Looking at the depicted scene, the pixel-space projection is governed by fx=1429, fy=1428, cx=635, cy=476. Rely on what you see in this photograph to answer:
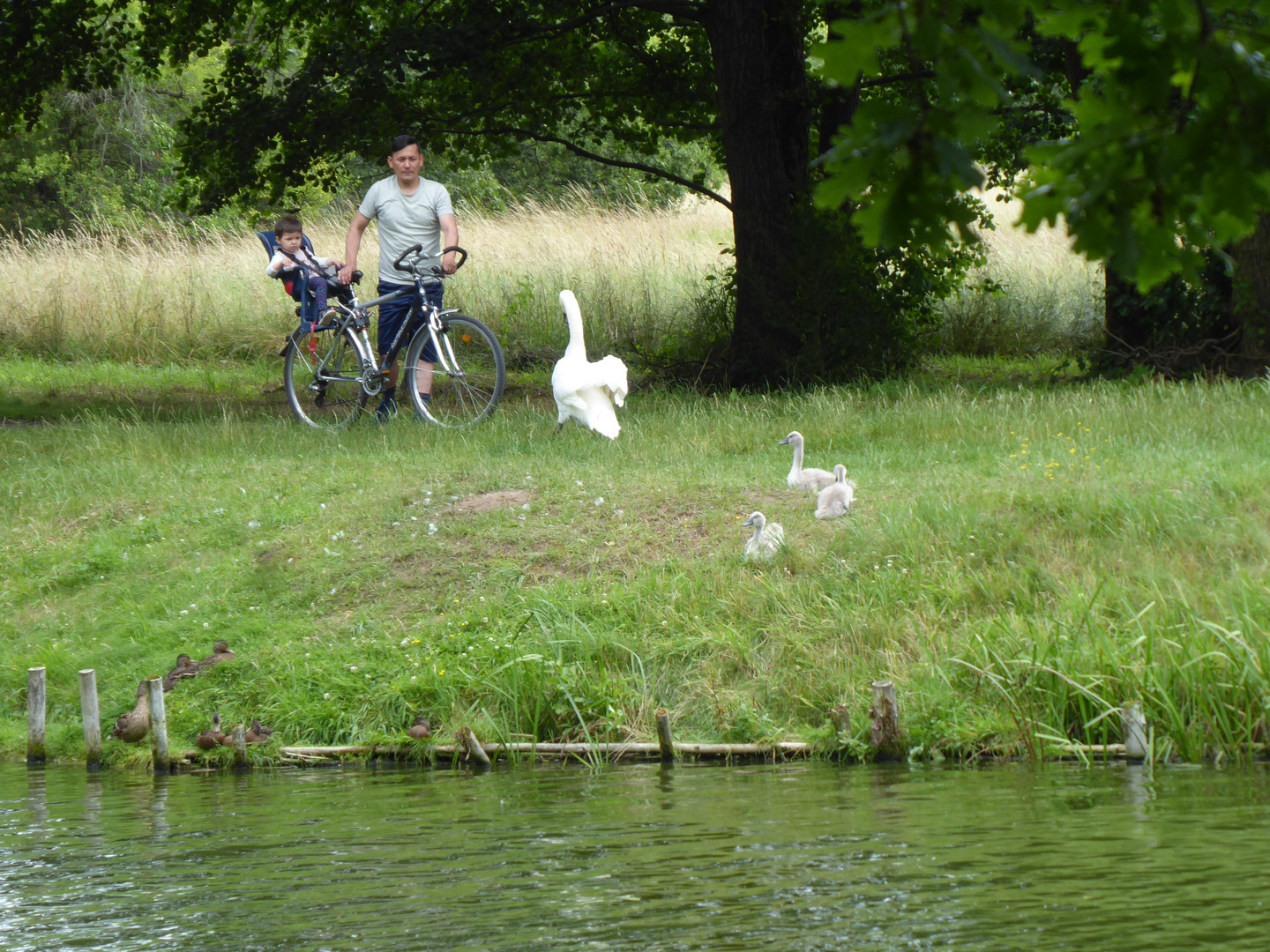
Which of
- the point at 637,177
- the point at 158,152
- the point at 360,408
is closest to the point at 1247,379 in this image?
the point at 360,408

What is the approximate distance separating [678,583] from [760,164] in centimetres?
786

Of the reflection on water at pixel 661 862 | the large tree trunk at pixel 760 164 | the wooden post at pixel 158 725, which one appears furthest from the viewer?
the large tree trunk at pixel 760 164

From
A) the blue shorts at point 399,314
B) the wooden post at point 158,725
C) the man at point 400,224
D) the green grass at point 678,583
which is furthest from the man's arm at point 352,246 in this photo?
the wooden post at point 158,725

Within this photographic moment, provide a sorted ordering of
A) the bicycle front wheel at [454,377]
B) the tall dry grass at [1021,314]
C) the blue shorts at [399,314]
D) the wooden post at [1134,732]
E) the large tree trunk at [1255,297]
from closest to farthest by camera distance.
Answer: the wooden post at [1134,732]
the bicycle front wheel at [454,377]
the blue shorts at [399,314]
the large tree trunk at [1255,297]
the tall dry grass at [1021,314]

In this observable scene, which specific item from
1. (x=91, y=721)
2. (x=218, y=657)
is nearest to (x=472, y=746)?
(x=218, y=657)

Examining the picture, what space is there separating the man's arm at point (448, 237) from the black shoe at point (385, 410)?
1244 millimetres

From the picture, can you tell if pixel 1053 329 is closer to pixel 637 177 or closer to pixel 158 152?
pixel 637 177

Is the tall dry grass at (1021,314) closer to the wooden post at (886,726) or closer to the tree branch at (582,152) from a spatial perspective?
the tree branch at (582,152)

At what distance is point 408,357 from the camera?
12.0m

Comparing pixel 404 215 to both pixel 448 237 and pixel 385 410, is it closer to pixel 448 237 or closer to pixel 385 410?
pixel 448 237

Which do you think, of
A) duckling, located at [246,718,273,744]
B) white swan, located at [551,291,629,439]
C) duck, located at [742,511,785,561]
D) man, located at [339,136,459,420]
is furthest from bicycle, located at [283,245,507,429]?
duckling, located at [246,718,273,744]

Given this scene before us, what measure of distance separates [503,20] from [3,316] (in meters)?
10.4

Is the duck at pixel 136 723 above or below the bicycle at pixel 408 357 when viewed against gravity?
below

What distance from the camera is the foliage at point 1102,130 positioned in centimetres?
230
